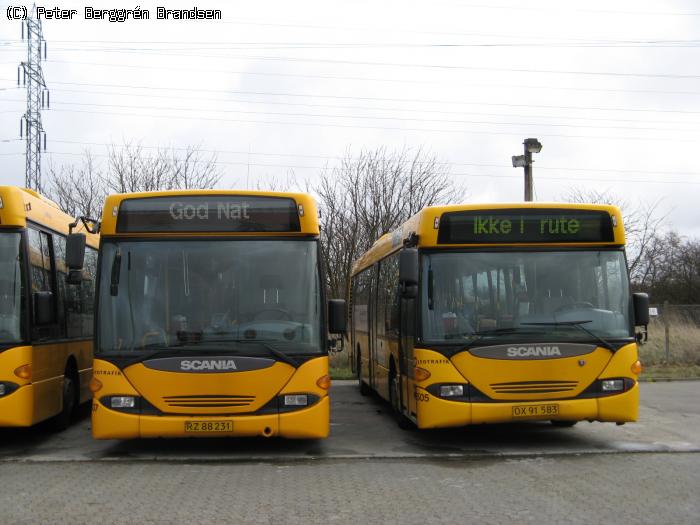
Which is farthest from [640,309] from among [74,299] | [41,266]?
[74,299]

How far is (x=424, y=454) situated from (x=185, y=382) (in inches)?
116

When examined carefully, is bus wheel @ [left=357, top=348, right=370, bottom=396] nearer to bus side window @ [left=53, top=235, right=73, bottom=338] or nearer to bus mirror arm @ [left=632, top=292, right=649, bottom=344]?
bus side window @ [left=53, top=235, right=73, bottom=338]

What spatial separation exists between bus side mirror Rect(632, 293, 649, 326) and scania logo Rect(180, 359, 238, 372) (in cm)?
489

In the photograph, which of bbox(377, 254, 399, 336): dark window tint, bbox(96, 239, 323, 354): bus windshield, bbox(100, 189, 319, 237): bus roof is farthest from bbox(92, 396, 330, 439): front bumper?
bbox(377, 254, 399, 336): dark window tint

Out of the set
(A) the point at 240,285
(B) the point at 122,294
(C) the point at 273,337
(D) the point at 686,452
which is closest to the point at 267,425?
(C) the point at 273,337

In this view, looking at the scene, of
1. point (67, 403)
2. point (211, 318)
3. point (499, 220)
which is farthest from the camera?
point (67, 403)

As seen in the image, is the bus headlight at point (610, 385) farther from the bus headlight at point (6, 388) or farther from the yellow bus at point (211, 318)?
the bus headlight at point (6, 388)

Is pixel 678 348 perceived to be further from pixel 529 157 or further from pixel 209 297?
pixel 209 297

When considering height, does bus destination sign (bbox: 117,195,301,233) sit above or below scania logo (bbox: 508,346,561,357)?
above

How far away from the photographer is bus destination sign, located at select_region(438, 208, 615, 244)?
10211mm

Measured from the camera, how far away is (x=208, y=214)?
9812mm

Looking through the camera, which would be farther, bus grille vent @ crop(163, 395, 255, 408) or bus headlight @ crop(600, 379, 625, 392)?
bus headlight @ crop(600, 379, 625, 392)

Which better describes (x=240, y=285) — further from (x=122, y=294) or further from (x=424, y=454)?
(x=424, y=454)

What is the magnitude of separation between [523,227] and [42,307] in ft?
18.7
